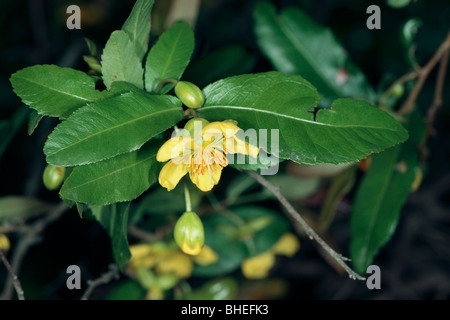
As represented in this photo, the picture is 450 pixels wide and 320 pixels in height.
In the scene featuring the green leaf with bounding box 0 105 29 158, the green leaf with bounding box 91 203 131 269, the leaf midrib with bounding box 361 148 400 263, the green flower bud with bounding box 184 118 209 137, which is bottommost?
the leaf midrib with bounding box 361 148 400 263

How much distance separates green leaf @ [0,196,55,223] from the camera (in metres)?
1.29

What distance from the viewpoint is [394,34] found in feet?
5.74

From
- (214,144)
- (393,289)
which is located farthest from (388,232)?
(393,289)

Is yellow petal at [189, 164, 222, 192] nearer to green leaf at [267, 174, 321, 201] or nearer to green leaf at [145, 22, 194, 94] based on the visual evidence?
green leaf at [145, 22, 194, 94]

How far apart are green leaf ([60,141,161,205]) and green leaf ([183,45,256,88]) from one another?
14.9 inches

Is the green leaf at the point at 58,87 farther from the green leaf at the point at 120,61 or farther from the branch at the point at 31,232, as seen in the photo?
the branch at the point at 31,232

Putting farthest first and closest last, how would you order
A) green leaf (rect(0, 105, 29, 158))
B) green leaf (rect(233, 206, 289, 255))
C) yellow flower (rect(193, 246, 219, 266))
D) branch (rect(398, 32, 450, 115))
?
green leaf (rect(233, 206, 289, 255)) < yellow flower (rect(193, 246, 219, 266)) < branch (rect(398, 32, 450, 115)) < green leaf (rect(0, 105, 29, 158))

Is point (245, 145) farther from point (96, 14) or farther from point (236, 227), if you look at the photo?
point (96, 14)

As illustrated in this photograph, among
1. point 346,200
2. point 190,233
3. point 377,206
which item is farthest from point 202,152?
point 346,200

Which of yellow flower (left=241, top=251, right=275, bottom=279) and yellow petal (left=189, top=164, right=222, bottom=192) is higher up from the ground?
yellow petal (left=189, top=164, right=222, bottom=192)

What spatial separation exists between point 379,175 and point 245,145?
552 mm

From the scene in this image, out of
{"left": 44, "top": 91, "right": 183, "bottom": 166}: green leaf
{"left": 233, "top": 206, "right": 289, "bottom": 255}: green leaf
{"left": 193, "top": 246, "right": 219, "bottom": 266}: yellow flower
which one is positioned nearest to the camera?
{"left": 44, "top": 91, "right": 183, "bottom": 166}: green leaf

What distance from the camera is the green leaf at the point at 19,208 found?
1.29 meters

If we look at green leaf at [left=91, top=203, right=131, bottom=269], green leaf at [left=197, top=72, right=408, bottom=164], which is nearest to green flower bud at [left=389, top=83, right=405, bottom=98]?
green leaf at [left=197, top=72, right=408, bottom=164]
